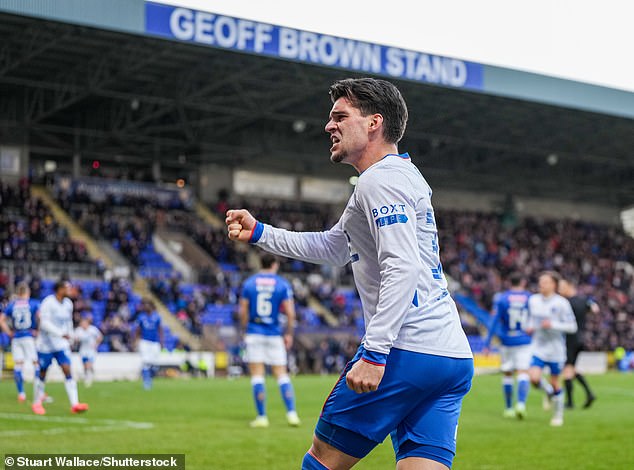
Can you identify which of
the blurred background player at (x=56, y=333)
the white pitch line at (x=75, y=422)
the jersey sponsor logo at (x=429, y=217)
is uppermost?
the jersey sponsor logo at (x=429, y=217)

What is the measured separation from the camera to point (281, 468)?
888 cm

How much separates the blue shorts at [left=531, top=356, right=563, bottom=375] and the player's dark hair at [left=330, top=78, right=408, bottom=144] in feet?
35.3

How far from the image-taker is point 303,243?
5027 millimetres

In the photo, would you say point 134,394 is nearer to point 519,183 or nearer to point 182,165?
point 182,165

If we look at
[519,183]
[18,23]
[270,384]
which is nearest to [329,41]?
[18,23]

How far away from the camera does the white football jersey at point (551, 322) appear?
14539mm

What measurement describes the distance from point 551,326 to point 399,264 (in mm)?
10712

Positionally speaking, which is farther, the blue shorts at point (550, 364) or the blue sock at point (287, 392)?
the blue shorts at point (550, 364)

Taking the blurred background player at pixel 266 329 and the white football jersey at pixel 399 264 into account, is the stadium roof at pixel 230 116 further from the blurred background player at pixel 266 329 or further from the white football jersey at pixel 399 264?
the white football jersey at pixel 399 264

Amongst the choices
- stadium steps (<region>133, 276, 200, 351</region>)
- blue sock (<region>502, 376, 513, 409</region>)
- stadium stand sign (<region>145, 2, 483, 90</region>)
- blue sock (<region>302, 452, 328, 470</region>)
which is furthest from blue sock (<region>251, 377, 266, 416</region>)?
stadium steps (<region>133, 276, 200, 351</region>)

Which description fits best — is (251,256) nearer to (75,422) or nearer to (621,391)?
(621,391)

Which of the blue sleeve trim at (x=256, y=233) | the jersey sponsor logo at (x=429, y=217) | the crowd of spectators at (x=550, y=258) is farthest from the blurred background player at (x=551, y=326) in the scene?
the crowd of spectators at (x=550, y=258)

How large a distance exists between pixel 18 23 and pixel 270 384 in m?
13.6

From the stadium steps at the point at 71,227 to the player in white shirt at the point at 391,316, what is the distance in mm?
33016
